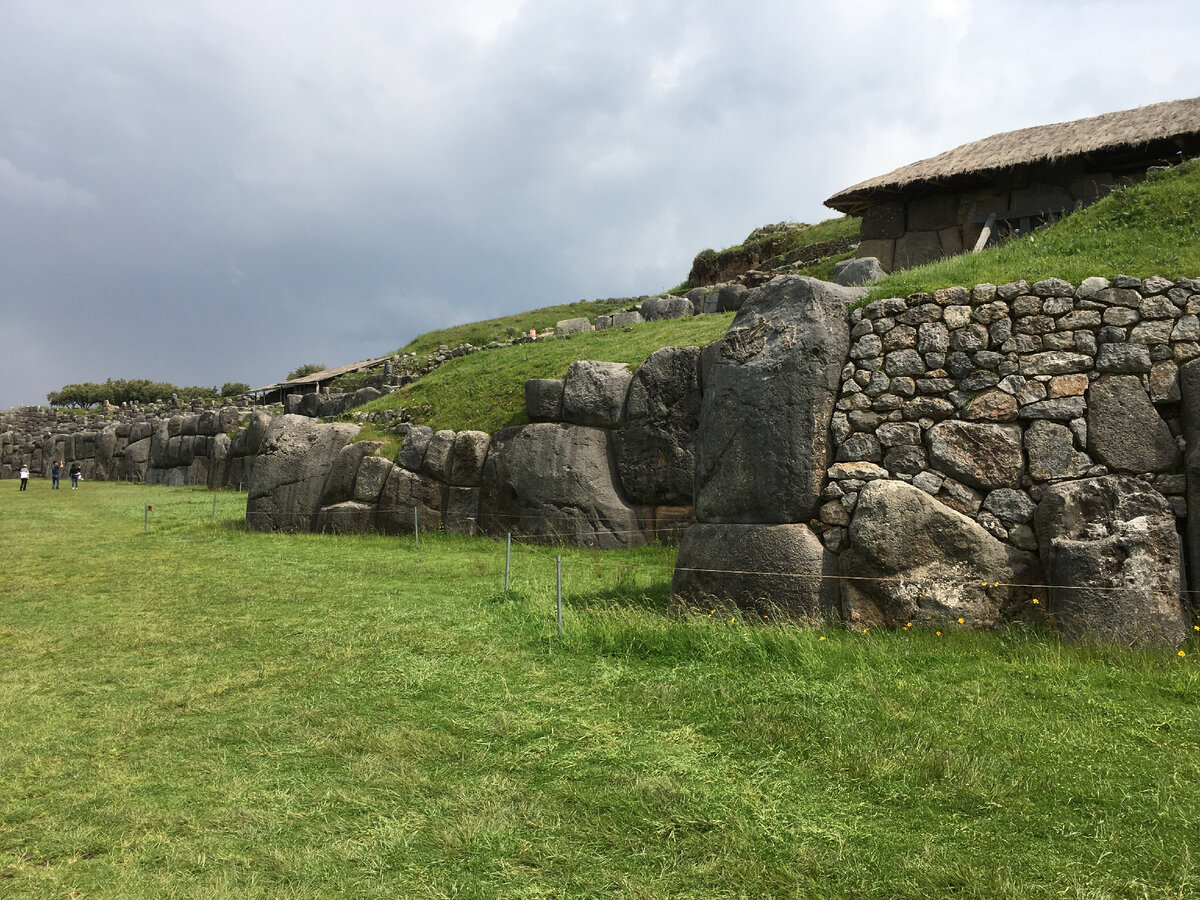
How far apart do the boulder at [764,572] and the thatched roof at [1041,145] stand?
12.1 meters

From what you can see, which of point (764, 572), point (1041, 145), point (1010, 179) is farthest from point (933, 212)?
point (764, 572)

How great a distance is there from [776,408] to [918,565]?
202 centimetres

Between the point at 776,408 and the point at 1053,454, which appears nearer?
the point at 1053,454

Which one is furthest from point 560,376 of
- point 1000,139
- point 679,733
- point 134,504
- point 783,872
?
point 134,504

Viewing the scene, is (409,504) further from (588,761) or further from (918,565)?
(588,761)

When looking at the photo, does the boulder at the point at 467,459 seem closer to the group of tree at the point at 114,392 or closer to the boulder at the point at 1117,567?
the boulder at the point at 1117,567

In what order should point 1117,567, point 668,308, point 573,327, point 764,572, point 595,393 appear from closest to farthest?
1. point 1117,567
2. point 764,572
3. point 595,393
4. point 668,308
5. point 573,327

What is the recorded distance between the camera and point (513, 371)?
18.8 metres

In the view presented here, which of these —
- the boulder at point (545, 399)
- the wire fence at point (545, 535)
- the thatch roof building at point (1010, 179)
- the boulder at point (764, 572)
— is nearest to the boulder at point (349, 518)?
the wire fence at point (545, 535)

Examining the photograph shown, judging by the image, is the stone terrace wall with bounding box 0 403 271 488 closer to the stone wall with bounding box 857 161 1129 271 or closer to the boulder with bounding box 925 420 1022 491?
the stone wall with bounding box 857 161 1129 271

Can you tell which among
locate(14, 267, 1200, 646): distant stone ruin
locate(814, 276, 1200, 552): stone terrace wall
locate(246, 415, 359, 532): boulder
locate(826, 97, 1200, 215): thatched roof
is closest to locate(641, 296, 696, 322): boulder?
locate(826, 97, 1200, 215): thatched roof

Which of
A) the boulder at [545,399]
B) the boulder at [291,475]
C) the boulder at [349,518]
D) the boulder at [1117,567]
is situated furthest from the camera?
the boulder at [291,475]

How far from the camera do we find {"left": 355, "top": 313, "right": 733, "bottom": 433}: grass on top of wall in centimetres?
1703

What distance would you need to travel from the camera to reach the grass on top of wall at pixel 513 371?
55.9 feet
